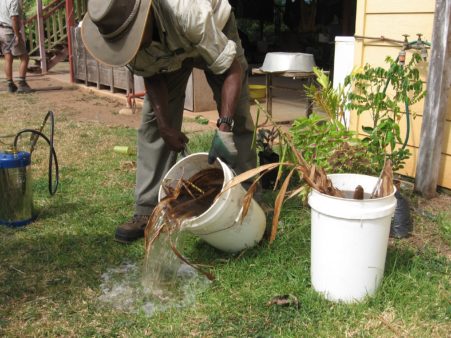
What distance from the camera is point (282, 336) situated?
2086 mm

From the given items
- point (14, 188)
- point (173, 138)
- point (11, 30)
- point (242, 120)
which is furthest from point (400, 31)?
point (11, 30)

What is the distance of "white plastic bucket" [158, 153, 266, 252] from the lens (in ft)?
7.89

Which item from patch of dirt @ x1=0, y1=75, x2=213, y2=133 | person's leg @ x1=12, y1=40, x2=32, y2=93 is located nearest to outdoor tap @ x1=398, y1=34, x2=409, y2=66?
patch of dirt @ x1=0, y1=75, x2=213, y2=133

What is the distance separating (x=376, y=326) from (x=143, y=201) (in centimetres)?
163

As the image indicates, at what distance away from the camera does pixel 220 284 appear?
8.23 feet

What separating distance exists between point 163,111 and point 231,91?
0.48 m

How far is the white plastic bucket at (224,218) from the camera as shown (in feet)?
7.89

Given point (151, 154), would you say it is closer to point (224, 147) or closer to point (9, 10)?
point (224, 147)

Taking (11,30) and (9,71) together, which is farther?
(9,71)

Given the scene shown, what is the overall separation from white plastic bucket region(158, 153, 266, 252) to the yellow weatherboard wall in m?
1.54

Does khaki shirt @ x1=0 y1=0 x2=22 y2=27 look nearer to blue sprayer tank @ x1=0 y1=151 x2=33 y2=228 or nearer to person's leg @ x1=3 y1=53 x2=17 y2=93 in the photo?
person's leg @ x1=3 y1=53 x2=17 y2=93

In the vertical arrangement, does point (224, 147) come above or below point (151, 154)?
above

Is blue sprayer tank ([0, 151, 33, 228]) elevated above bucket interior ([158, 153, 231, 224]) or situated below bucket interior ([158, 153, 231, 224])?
below

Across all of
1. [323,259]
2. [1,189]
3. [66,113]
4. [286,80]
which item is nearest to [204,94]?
[66,113]
